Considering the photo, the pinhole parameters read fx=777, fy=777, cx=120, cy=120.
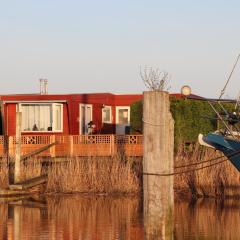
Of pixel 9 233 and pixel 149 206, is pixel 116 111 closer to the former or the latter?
pixel 9 233

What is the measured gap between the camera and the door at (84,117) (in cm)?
3634

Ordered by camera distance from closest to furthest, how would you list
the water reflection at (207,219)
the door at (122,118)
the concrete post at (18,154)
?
the water reflection at (207,219) → the concrete post at (18,154) → the door at (122,118)

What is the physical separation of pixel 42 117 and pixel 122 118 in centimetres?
527

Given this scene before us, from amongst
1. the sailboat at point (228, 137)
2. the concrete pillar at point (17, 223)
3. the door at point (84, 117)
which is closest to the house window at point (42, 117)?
the door at point (84, 117)

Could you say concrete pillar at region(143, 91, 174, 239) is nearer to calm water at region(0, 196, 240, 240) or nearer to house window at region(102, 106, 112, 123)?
calm water at region(0, 196, 240, 240)

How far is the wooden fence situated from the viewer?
2983cm

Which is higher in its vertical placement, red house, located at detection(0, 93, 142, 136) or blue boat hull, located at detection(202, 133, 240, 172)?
red house, located at detection(0, 93, 142, 136)

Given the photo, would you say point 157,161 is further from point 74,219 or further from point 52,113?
point 52,113

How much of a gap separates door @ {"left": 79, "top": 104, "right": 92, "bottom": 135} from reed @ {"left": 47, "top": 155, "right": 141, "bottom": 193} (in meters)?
8.48

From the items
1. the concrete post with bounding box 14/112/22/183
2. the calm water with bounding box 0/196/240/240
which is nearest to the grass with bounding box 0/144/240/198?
the concrete post with bounding box 14/112/22/183

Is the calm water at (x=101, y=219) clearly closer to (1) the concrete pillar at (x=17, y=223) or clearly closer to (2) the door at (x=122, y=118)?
(1) the concrete pillar at (x=17, y=223)

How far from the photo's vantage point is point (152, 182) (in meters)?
10.7

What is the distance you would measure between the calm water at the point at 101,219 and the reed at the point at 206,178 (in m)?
0.70

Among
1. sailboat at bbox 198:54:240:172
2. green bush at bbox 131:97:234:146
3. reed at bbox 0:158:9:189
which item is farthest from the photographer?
green bush at bbox 131:97:234:146
